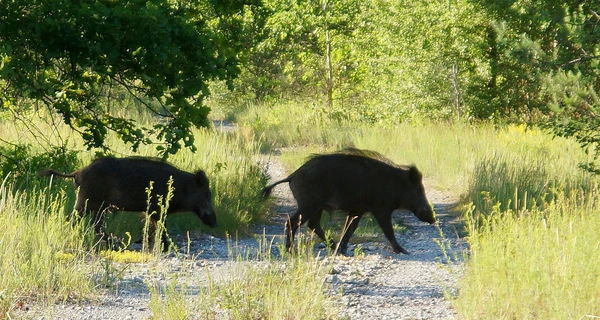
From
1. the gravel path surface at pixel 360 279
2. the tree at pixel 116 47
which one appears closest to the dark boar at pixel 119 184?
the tree at pixel 116 47

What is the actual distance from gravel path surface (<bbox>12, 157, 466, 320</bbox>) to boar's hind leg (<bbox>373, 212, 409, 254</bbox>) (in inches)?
3.8

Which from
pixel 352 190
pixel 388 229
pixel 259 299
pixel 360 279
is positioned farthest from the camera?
pixel 388 229

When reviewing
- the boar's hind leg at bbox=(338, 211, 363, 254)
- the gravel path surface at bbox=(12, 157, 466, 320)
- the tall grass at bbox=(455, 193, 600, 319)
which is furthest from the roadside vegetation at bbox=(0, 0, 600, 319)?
the boar's hind leg at bbox=(338, 211, 363, 254)

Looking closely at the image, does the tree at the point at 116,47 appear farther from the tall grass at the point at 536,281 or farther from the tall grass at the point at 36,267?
the tall grass at the point at 536,281

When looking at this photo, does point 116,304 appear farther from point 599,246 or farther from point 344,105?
point 344,105

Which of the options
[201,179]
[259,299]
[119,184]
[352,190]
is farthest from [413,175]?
[259,299]

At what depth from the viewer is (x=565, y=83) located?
36.6 feet

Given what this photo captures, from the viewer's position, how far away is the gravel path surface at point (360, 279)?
692 centimetres

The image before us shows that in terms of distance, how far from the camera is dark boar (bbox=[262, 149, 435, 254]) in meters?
10.3

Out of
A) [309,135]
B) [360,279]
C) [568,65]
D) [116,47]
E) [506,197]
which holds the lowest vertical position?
[360,279]

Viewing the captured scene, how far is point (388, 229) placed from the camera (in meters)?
10.5

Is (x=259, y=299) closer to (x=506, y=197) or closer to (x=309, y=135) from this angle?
(x=506, y=197)

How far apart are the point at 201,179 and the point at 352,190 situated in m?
1.65

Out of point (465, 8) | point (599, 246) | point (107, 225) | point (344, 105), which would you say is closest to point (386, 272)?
point (599, 246)
